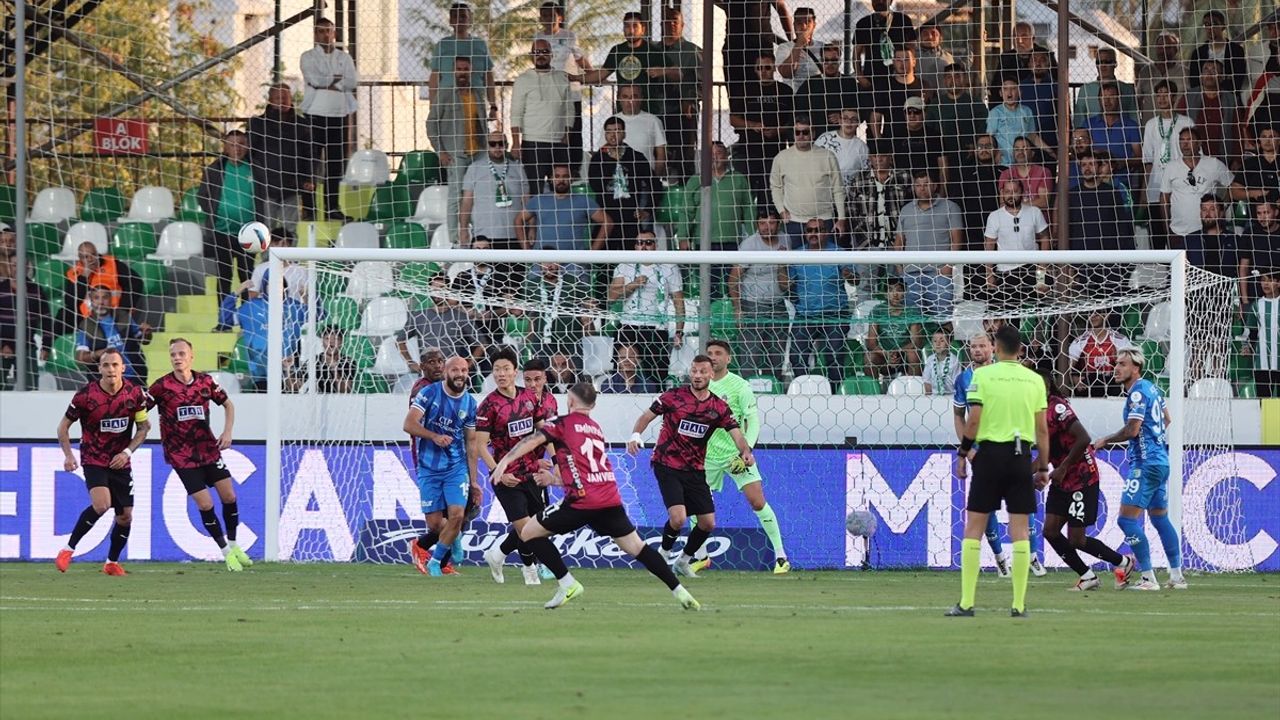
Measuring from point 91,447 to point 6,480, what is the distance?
217 cm

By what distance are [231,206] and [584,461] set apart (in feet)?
33.4

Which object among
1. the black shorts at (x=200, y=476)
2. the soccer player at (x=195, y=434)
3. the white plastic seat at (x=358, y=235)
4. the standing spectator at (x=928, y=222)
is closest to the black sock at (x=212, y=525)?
the soccer player at (x=195, y=434)

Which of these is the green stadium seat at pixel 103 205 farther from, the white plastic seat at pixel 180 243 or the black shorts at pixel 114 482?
the black shorts at pixel 114 482

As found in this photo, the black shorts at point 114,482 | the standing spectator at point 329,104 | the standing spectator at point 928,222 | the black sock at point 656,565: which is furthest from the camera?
the standing spectator at point 329,104

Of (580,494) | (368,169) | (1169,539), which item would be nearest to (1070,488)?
(1169,539)

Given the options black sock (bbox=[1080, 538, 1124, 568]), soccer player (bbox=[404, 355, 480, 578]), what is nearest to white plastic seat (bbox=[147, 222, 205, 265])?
soccer player (bbox=[404, 355, 480, 578])

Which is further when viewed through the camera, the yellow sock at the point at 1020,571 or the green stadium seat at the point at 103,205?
the green stadium seat at the point at 103,205

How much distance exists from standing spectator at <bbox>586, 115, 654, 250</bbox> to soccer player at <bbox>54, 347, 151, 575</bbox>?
5464 millimetres

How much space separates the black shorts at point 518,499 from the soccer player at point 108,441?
4.04m

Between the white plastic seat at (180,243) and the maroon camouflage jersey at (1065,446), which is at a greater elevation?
the white plastic seat at (180,243)

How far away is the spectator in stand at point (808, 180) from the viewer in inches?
780

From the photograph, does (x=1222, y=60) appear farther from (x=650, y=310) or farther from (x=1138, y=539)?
(x=1138, y=539)

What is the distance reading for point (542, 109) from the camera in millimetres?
20906

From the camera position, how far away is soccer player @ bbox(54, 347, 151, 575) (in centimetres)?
1727
